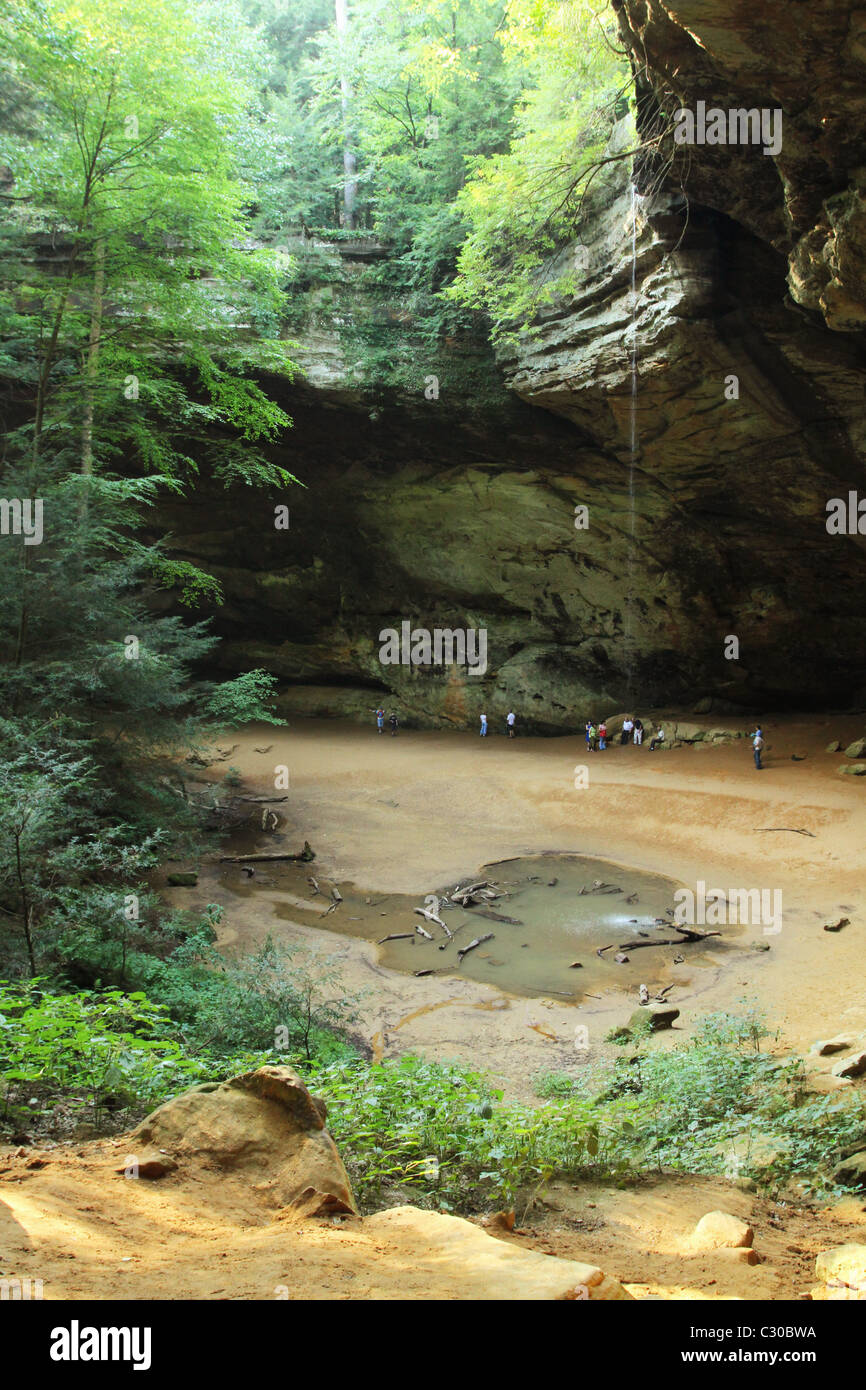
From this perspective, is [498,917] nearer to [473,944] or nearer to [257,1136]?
[473,944]

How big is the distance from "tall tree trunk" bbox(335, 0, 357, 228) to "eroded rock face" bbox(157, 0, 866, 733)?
13.8 ft

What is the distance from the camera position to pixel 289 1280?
2598 millimetres

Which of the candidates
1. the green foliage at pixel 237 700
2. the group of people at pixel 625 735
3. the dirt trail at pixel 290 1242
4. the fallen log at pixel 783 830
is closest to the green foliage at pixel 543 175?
the green foliage at pixel 237 700

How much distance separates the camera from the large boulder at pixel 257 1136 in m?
3.66

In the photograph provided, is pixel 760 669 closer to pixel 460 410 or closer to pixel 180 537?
pixel 460 410

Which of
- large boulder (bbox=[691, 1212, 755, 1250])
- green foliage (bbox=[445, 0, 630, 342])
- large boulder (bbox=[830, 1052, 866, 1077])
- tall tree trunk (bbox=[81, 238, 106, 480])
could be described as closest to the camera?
large boulder (bbox=[691, 1212, 755, 1250])

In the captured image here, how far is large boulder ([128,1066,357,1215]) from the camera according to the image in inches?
144

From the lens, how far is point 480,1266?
2.72 m

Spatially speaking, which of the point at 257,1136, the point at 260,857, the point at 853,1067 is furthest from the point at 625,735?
the point at 257,1136

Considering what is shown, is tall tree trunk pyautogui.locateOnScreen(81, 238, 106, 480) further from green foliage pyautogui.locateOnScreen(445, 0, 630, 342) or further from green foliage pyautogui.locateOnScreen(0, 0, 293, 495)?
green foliage pyautogui.locateOnScreen(445, 0, 630, 342)

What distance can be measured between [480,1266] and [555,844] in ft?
45.5

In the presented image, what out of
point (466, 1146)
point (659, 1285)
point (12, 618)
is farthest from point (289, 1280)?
point (12, 618)

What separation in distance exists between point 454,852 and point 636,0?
43.1 feet

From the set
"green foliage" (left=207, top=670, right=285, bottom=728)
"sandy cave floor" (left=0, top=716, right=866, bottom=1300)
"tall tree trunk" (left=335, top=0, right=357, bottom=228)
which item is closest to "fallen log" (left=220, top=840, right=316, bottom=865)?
"sandy cave floor" (left=0, top=716, right=866, bottom=1300)
